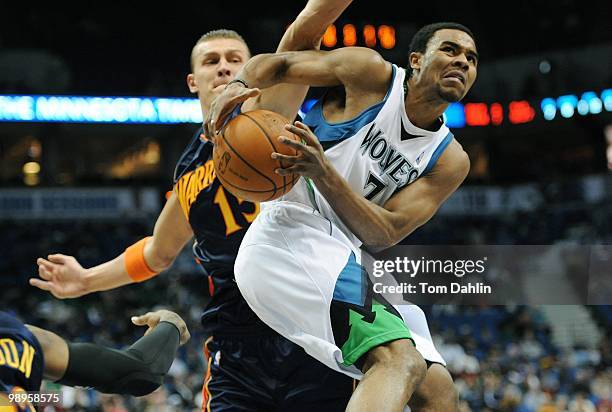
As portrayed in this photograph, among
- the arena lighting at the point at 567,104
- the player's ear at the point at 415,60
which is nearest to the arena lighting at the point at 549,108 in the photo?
the arena lighting at the point at 567,104

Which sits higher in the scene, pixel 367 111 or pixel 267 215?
pixel 367 111

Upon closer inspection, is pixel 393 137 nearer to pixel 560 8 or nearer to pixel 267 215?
pixel 267 215

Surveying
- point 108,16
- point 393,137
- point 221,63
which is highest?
point 108,16

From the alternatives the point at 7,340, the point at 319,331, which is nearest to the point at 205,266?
the point at 319,331

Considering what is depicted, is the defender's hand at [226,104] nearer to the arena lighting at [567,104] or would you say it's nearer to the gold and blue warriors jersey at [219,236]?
the gold and blue warriors jersey at [219,236]

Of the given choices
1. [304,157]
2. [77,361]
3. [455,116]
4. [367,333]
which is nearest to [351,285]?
[367,333]

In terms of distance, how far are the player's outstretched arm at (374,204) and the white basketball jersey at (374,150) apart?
8cm

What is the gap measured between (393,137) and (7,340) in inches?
66.5

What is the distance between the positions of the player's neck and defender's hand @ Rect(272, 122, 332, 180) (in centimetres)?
60

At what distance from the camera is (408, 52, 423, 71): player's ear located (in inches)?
137

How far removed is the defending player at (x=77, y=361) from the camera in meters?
2.27

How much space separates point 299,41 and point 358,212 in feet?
2.61

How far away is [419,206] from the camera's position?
11.2 feet

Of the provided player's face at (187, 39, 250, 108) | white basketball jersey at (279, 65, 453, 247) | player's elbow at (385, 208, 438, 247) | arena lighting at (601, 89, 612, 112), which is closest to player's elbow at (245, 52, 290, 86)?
white basketball jersey at (279, 65, 453, 247)
